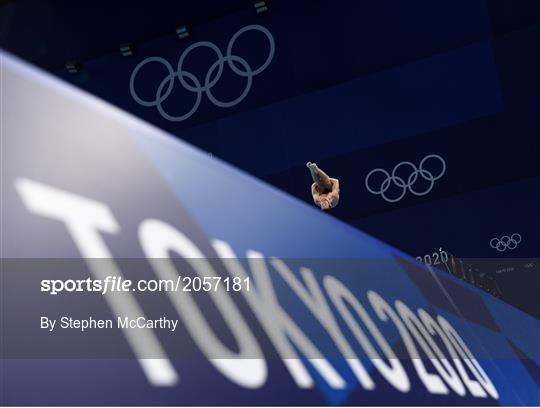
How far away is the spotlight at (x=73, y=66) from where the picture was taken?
42.1ft

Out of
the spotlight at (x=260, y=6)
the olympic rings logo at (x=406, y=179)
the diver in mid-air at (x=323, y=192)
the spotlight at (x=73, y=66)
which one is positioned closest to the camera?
the diver in mid-air at (x=323, y=192)

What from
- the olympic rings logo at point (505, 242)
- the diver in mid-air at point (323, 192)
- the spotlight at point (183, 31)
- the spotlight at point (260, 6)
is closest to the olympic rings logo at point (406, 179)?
the olympic rings logo at point (505, 242)

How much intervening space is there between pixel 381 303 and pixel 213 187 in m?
0.98

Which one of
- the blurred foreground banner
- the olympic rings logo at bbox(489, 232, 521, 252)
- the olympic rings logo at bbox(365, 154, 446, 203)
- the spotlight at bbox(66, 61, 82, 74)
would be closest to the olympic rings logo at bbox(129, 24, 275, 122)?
the spotlight at bbox(66, 61, 82, 74)

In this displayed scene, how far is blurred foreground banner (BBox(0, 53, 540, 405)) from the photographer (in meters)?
1.24

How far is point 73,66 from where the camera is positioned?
506 inches

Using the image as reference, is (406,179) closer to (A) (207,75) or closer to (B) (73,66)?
(A) (207,75)

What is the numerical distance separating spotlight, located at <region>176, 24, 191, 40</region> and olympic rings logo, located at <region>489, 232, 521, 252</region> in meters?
6.44

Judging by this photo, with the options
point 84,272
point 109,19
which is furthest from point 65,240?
point 109,19

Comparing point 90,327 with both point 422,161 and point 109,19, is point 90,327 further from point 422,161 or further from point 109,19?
point 109,19

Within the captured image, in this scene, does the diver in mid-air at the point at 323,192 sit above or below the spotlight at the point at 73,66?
below

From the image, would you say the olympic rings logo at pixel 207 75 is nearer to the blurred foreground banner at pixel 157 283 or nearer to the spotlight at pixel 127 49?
the spotlight at pixel 127 49

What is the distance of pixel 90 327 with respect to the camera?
1332 millimetres

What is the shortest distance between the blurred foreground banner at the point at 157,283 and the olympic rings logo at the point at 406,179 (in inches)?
374
